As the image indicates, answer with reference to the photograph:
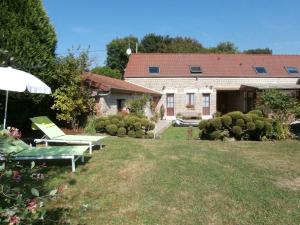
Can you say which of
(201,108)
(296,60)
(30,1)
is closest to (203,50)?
(296,60)

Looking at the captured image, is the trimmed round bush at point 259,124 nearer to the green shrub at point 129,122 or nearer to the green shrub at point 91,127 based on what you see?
the green shrub at point 129,122

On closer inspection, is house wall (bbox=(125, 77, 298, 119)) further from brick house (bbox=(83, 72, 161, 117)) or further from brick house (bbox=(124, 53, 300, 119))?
brick house (bbox=(83, 72, 161, 117))

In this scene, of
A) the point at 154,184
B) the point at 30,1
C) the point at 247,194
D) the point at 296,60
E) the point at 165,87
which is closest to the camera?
the point at 247,194

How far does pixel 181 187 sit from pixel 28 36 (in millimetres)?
8196

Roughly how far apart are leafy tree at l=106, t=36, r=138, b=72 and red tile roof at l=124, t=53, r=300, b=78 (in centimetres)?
2066

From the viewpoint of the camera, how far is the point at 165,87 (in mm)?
31234

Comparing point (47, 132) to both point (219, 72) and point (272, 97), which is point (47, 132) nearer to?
point (272, 97)

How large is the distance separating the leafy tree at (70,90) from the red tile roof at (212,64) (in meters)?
15.8

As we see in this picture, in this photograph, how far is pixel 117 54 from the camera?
54594mm

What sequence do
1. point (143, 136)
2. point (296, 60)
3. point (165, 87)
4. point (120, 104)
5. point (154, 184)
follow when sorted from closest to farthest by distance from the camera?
point (154, 184) → point (143, 136) → point (120, 104) → point (165, 87) → point (296, 60)

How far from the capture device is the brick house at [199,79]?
1232 inches

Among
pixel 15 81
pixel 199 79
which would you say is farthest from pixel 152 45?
pixel 15 81

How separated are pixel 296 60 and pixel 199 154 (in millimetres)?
29607

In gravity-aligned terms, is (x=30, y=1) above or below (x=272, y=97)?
above
